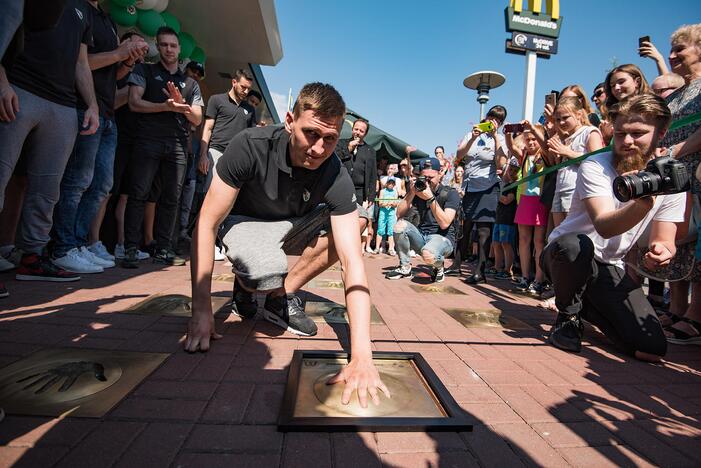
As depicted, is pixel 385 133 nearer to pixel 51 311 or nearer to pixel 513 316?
pixel 513 316

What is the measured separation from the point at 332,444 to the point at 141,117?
3.89 m

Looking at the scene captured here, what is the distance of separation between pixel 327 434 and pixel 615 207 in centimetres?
226

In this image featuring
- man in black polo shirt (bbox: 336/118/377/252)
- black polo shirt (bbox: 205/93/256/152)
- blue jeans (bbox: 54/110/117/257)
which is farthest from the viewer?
man in black polo shirt (bbox: 336/118/377/252)

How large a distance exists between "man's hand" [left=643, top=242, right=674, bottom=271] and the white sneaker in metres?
4.31

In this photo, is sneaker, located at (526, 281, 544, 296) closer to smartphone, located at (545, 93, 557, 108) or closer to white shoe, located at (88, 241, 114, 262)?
smartphone, located at (545, 93, 557, 108)

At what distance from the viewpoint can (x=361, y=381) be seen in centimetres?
141

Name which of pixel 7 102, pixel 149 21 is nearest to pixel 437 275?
pixel 7 102

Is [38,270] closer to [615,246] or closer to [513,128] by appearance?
[615,246]

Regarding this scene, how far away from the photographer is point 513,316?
9.94 feet

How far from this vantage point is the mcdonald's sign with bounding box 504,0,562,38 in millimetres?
15648

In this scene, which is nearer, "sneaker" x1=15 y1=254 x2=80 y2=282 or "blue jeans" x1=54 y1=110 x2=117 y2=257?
"sneaker" x1=15 y1=254 x2=80 y2=282


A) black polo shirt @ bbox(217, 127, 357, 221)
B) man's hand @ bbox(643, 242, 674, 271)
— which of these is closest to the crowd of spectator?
man's hand @ bbox(643, 242, 674, 271)

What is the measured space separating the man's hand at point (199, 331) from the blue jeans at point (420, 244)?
300cm

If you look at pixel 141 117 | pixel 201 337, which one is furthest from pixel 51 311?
pixel 141 117
